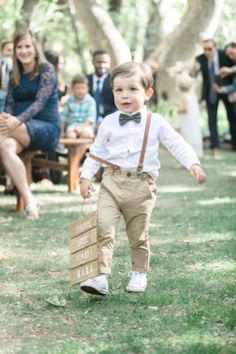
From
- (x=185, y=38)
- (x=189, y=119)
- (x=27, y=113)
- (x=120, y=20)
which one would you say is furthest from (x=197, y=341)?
(x=120, y=20)

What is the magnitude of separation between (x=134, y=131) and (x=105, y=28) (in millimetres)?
9334

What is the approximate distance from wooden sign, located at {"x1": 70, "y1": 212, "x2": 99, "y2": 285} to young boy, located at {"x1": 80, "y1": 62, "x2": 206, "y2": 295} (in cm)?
12

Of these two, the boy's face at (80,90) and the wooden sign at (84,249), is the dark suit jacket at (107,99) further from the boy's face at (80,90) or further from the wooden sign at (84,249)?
the wooden sign at (84,249)

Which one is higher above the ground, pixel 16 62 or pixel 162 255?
pixel 16 62

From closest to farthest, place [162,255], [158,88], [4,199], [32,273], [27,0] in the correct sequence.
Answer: [32,273], [162,255], [4,199], [27,0], [158,88]

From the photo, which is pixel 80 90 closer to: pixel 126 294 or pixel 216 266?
pixel 216 266

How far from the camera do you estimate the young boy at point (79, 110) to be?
9.43 meters

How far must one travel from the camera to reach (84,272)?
4.25 m

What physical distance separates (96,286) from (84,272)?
0.11m

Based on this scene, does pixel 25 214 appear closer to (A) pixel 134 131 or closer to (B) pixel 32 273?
(B) pixel 32 273

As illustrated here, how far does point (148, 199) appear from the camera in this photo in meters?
4.50

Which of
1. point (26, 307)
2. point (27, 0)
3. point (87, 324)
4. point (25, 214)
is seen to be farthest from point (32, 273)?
point (27, 0)

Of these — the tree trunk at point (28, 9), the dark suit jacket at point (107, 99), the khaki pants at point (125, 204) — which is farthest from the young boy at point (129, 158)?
the tree trunk at point (28, 9)

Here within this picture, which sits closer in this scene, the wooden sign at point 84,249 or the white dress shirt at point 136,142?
the wooden sign at point 84,249
